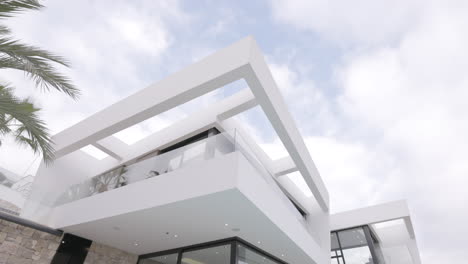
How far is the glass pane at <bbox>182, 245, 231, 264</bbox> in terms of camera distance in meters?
6.03

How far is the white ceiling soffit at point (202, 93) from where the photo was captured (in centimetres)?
467

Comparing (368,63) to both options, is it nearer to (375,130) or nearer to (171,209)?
(375,130)

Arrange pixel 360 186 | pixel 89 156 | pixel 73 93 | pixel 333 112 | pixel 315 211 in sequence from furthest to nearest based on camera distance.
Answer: pixel 360 186 < pixel 315 211 < pixel 333 112 < pixel 89 156 < pixel 73 93

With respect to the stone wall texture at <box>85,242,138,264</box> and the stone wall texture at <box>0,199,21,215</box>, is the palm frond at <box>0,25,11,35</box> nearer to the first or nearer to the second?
the stone wall texture at <box>0,199,21,215</box>

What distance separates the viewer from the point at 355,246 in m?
10.7

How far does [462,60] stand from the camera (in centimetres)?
691

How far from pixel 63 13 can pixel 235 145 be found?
448 centimetres

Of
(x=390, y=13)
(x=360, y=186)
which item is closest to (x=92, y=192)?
(x=390, y=13)

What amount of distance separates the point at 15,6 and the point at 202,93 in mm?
2827

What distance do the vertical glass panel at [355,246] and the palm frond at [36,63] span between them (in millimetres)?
10601

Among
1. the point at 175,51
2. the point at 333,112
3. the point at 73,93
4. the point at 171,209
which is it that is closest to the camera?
the point at 73,93

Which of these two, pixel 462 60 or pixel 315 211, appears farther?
pixel 315 211

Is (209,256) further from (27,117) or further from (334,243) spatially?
(334,243)

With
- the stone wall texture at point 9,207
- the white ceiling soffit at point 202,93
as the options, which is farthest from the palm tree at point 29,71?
the stone wall texture at point 9,207
